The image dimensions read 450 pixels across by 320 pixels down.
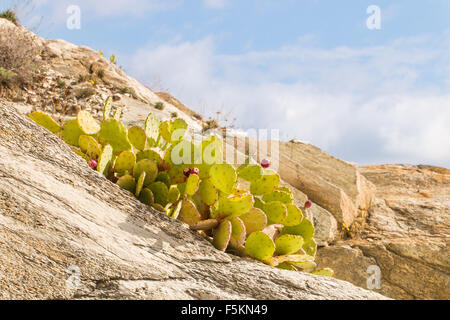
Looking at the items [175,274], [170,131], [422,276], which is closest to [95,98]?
[170,131]

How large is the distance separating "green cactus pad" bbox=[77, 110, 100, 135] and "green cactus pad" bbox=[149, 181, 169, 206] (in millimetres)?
748

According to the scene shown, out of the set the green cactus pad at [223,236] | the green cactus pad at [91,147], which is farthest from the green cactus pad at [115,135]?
the green cactus pad at [223,236]

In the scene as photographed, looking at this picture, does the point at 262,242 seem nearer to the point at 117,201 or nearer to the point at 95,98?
the point at 117,201

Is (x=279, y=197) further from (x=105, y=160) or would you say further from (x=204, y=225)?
(x=105, y=160)

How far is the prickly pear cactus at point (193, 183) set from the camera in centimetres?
266

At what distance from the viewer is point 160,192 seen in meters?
2.70

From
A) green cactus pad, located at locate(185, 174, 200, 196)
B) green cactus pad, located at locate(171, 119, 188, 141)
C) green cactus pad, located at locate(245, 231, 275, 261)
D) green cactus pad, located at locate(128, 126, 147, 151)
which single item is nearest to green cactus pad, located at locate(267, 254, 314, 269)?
green cactus pad, located at locate(245, 231, 275, 261)

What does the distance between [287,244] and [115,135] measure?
156 cm

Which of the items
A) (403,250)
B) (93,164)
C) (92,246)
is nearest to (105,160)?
(93,164)

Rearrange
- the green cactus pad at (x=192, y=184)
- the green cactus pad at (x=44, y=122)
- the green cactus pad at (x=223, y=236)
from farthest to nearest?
1. the green cactus pad at (x=44, y=122)
2. the green cactus pad at (x=192, y=184)
3. the green cactus pad at (x=223, y=236)

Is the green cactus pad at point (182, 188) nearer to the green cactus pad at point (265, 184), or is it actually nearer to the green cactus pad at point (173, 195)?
the green cactus pad at point (173, 195)

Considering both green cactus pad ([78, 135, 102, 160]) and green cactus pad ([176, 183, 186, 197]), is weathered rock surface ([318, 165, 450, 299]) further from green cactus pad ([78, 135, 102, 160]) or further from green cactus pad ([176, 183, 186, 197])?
green cactus pad ([78, 135, 102, 160])

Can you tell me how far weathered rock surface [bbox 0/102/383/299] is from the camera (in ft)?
6.12

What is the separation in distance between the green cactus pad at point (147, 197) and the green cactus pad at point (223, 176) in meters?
0.43
